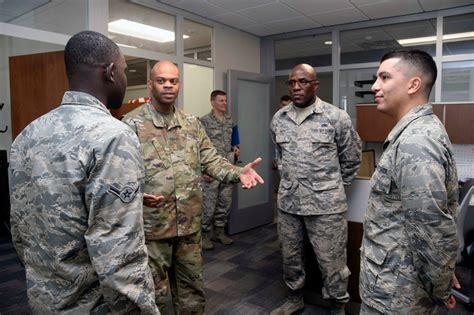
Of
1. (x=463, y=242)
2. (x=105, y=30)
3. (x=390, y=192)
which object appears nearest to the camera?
(x=390, y=192)

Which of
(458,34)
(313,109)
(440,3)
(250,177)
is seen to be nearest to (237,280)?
(250,177)

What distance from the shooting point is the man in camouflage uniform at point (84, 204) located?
86cm

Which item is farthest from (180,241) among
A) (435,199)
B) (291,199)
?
(435,199)

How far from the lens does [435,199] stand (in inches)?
42.0

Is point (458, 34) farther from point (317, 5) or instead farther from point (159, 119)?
point (159, 119)

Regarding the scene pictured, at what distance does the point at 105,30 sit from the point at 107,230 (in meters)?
2.69

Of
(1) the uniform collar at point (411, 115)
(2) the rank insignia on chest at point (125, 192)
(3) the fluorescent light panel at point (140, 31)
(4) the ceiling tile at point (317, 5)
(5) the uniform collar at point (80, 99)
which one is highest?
(4) the ceiling tile at point (317, 5)

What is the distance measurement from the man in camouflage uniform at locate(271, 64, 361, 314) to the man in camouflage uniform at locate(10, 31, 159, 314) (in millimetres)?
1337

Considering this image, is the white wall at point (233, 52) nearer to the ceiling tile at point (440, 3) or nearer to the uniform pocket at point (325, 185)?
the ceiling tile at point (440, 3)

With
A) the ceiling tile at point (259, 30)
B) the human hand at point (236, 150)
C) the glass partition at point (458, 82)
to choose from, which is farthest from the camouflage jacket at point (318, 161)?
the ceiling tile at point (259, 30)

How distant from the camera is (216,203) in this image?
12.2ft

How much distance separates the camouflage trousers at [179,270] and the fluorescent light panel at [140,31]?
232 cm

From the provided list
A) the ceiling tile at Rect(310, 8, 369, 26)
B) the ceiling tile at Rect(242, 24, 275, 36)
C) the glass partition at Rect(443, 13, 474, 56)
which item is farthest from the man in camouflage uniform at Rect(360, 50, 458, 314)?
the ceiling tile at Rect(242, 24, 275, 36)

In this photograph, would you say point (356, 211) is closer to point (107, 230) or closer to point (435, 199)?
point (435, 199)
